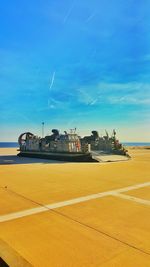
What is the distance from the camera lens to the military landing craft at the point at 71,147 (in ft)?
67.7

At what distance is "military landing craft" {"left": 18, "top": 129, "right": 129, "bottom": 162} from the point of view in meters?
20.6

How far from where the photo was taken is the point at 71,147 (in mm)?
22266

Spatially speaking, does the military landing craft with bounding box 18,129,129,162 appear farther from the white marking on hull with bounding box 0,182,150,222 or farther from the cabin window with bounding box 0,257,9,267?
the cabin window with bounding box 0,257,9,267

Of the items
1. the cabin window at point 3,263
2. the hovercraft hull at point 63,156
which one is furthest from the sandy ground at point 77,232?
the hovercraft hull at point 63,156

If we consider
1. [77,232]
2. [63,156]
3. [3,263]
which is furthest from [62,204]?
[63,156]

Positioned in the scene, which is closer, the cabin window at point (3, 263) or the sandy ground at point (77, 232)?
the cabin window at point (3, 263)

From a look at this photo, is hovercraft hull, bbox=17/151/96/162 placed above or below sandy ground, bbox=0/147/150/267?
above

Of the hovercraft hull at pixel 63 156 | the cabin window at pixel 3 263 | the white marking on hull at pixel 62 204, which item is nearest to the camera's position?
the cabin window at pixel 3 263

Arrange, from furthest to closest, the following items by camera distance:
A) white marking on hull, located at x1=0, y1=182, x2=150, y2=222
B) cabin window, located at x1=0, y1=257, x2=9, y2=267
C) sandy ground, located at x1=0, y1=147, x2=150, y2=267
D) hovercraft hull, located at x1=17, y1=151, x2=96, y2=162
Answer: hovercraft hull, located at x1=17, y1=151, x2=96, y2=162 < white marking on hull, located at x1=0, y1=182, x2=150, y2=222 < sandy ground, located at x1=0, y1=147, x2=150, y2=267 < cabin window, located at x1=0, y1=257, x2=9, y2=267

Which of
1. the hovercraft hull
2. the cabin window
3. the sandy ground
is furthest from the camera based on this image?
the hovercraft hull

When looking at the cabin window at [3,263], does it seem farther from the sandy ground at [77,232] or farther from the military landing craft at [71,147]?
the military landing craft at [71,147]

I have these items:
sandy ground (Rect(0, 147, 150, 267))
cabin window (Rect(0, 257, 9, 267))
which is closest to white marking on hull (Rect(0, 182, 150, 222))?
sandy ground (Rect(0, 147, 150, 267))

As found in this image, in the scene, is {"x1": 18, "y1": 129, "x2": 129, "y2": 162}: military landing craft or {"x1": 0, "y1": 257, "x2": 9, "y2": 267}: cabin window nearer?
{"x1": 0, "y1": 257, "x2": 9, "y2": 267}: cabin window

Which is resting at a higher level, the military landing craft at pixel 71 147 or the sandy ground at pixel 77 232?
the military landing craft at pixel 71 147
